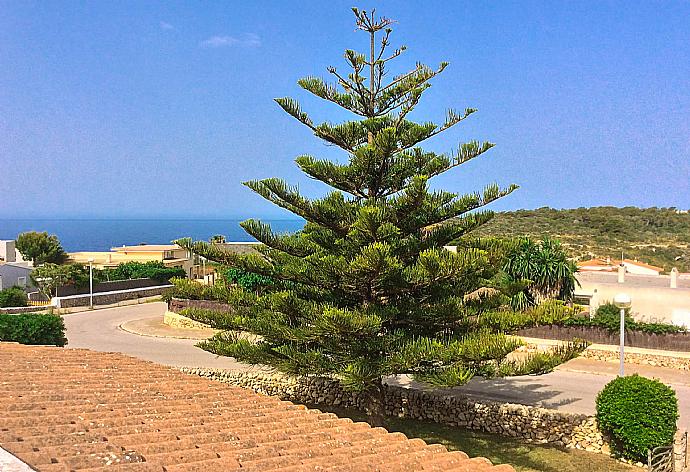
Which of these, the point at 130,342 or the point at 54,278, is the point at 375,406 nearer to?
the point at 130,342

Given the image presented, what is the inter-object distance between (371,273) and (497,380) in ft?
28.7

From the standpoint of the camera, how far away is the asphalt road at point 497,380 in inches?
556

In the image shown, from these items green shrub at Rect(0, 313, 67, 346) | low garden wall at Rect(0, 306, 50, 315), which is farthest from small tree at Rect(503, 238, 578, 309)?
low garden wall at Rect(0, 306, 50, 315)

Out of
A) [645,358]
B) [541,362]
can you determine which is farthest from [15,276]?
[541,362]

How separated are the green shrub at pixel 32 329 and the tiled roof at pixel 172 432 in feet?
24.3

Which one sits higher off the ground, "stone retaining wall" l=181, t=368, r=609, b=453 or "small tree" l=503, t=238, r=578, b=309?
"small tree" l=503, t=238, r=578, b=309

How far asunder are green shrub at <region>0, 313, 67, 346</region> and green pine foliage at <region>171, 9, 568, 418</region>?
4627 mm

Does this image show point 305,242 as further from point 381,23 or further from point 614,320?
point 614,320

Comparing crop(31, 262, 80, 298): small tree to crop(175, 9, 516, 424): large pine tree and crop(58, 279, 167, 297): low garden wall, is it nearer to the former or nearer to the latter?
crop(58, 279, 167, 297): low garden wall

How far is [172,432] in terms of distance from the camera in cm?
426

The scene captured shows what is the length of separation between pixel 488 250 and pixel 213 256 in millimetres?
4491

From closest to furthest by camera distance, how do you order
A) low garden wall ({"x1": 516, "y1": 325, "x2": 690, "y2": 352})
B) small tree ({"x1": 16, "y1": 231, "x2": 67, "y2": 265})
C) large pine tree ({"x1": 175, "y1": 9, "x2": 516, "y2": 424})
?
1. large pine tree ({"x1": 175, "y1": 9, "x2": 516, "y2": 424})
2. low garden wall ({"x1": 516, "y1": 325, "x2": 690, "y2": 352})
3. small tree ({"x1": 16, "y1": 231, "x2": 67, "y2": 265})

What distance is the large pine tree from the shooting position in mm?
9227

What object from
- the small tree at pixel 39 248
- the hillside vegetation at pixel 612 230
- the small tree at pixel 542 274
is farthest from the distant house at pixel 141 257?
the small tree at pixel 542 274
